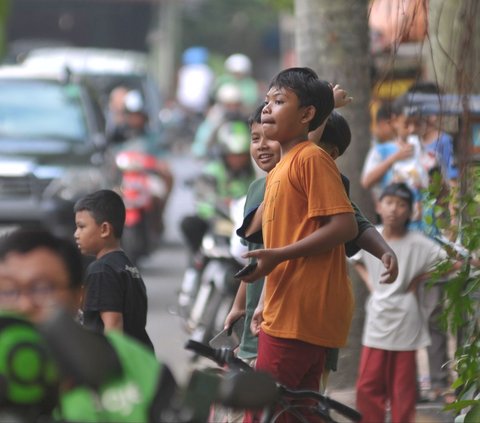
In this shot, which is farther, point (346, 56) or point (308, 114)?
point (346, 56)

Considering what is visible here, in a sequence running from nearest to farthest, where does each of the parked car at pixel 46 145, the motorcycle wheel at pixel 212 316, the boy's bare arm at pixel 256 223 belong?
the boy's bare arm at pixel 256 223 < the motorcycle wheel at pixel 212 316 < the parked car at pixel 46 145

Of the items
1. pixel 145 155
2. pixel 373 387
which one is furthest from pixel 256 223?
pixel 145 155

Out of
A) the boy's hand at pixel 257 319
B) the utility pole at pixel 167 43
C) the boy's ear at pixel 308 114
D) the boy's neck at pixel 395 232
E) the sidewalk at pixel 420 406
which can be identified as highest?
the utility pole at pixel 167 43

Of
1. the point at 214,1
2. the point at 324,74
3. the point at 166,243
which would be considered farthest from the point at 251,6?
the point at 324,74

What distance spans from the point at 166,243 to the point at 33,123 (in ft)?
16.4

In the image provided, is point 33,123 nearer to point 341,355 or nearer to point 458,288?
point 341,355

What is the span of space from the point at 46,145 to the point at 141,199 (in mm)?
1198

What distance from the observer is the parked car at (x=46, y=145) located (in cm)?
1379

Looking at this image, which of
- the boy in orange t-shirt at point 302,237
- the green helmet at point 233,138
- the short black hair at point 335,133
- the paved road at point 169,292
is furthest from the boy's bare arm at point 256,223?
the green helmet at point 233,138

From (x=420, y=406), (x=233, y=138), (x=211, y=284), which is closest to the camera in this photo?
(x=420, y=406)

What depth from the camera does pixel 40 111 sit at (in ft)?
48.7

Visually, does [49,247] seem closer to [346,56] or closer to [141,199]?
[346,56]

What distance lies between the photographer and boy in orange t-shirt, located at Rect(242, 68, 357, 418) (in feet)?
16.2

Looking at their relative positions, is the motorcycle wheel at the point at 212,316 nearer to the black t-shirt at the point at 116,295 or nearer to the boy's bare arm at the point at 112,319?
the black t-shirt at the point at 116,295
